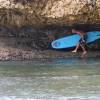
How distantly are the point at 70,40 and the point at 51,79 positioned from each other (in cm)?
499

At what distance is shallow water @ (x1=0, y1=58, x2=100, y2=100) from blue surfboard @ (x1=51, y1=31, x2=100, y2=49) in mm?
1544

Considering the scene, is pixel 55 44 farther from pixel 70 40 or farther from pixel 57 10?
pixel 57 10

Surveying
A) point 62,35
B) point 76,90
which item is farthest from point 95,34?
point 76,90

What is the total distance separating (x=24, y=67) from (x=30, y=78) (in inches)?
68.4

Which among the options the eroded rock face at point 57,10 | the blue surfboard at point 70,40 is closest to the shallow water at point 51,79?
the eroded rock face at point 57,10

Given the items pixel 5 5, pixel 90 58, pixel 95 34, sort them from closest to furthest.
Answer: pixel 5 5 → pixel 90 58 → pixel 95 34

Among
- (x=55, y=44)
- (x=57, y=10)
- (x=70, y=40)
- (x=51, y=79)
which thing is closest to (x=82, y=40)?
(x=70, y=40)

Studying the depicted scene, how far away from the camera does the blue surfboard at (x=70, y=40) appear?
16062 millimetres

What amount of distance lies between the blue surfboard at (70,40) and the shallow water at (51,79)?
1.54 m

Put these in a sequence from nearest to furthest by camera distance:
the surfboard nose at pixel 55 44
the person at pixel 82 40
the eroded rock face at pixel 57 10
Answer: the eroded rock face at pixel 57 10, the person at pixel 82 40, the surfboard nose at pixel 55 44

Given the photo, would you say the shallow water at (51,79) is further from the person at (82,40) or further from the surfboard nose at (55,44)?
the surfboard nose at (55,44)

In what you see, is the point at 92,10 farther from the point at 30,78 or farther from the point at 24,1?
the point at 30,78

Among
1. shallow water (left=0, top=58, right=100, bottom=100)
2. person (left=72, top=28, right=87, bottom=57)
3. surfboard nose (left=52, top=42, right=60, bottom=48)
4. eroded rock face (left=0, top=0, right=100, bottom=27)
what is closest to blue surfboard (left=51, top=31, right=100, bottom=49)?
surfboard nose (left=52, top=42, right=60, bottom=48)

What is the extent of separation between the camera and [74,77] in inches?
459
